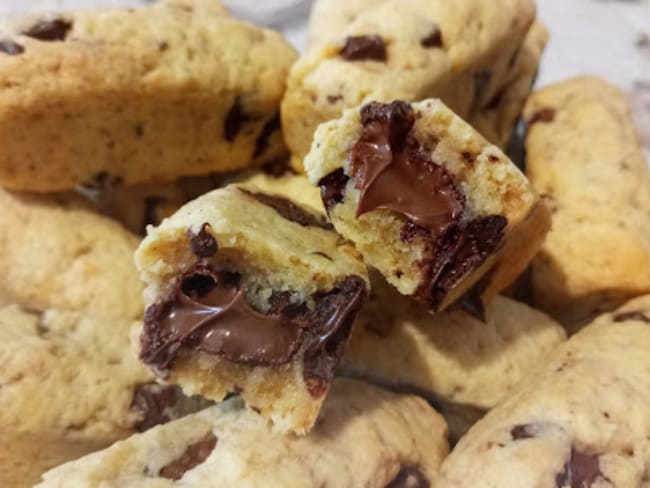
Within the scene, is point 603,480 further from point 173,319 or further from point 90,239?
point 90,239

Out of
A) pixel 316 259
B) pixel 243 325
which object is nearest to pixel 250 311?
pixel 243 325

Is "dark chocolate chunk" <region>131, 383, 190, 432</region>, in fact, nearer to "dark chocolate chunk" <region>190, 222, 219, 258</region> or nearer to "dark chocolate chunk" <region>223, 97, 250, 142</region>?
"dark chocolate chunk" <region>190, 222, 219, 258</region>

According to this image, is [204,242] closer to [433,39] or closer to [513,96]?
[433,39]

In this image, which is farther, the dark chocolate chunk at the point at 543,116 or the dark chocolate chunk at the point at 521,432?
the dark chocolate chunk at the point at 543,116

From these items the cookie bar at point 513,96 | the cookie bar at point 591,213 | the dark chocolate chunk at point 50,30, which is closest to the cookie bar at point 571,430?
the cookie bar at point 591,213

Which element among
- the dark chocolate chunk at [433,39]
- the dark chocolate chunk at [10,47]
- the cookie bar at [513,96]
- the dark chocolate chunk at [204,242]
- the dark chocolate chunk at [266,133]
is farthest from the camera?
the cookie bar at [513,96]

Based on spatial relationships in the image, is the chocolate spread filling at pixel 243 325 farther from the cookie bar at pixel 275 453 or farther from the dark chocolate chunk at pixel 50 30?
the dark chocolate chunk at pixel 50 30
